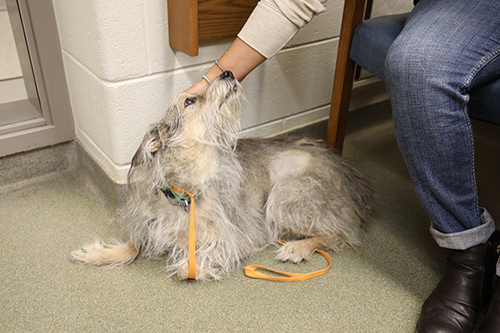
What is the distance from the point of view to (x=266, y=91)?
190 centimetres

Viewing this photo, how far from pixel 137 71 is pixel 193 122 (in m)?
0.36

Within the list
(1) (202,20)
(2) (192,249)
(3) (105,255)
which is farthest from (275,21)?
(3) (105,255)

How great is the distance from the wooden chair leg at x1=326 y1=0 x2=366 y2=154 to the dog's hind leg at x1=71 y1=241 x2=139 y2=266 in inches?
36.4

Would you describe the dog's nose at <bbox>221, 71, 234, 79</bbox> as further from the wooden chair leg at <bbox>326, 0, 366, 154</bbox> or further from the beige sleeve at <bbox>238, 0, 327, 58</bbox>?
the wooden chair leg at <bbox>326, 0, 366, 154</bbox>

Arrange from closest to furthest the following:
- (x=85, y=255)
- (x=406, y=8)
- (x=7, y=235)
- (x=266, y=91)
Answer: (x=85, y=255) → (x=7, y=235) → (x=266, y=91) → (x=406, y=8)

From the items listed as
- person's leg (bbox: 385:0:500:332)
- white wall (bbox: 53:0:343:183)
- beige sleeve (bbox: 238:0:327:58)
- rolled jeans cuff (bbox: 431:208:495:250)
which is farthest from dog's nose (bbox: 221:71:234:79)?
rolled jeans cuff (bbox: 431:208:495:250)

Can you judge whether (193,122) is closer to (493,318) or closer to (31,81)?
(31,81)

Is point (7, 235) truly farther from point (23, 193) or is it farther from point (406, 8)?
point (406, 8)

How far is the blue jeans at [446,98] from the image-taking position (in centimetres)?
115

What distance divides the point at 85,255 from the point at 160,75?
0.69m

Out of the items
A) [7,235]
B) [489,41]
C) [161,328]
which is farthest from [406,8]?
[7,235]

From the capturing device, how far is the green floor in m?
1.27

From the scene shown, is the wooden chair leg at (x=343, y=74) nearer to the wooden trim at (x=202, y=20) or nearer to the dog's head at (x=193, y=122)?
the wooden trim at (x=202, y=20)

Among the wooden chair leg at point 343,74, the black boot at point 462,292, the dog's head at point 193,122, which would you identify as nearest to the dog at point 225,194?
the dog's head at point 193,122
